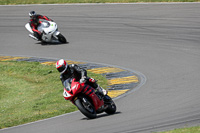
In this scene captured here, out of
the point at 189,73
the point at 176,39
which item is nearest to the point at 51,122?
the point at 189,73

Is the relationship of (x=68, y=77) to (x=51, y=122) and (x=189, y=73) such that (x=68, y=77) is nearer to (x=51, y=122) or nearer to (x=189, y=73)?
A: (x=51, y=122)

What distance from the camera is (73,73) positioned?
11312 millimetres

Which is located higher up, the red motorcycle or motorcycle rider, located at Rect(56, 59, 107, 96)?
motorcycle rider, located at Rect(56, 59, 107, 96)

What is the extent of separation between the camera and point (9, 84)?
17.5 metres

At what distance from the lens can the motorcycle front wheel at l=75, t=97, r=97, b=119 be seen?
1094 centimetres

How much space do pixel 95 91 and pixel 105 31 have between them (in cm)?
1221

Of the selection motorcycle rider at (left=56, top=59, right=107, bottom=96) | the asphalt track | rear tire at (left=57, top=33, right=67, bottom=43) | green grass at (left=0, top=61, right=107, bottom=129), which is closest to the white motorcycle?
rear tire at (left=57, top=33, right=67, bottom=43)

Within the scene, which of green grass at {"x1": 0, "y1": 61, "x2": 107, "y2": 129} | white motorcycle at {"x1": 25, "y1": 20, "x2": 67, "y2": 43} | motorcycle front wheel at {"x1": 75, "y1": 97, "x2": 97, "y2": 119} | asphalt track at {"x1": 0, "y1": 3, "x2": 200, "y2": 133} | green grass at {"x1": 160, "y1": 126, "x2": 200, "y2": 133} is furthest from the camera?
white motorcycle at {"x1": 25, "y1": 20, "x2": 67, "y2": 43}

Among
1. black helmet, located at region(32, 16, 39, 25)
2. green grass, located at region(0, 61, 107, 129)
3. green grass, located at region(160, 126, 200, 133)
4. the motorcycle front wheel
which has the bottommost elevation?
green grass, located at region(0, 61, 107, 129)

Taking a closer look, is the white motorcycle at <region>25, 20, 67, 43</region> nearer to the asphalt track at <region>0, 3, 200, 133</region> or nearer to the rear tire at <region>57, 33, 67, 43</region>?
the rear tire at <region>57, 33, 67, 43</region>

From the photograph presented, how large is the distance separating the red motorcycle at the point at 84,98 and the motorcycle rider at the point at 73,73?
5.2 inches

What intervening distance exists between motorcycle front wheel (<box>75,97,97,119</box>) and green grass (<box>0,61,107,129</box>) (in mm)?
1639

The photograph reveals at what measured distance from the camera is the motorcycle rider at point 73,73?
1102cm

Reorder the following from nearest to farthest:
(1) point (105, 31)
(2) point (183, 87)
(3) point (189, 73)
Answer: (2) point (183, 87) → (3) point (189, 73) → (1) point (105, 31)
